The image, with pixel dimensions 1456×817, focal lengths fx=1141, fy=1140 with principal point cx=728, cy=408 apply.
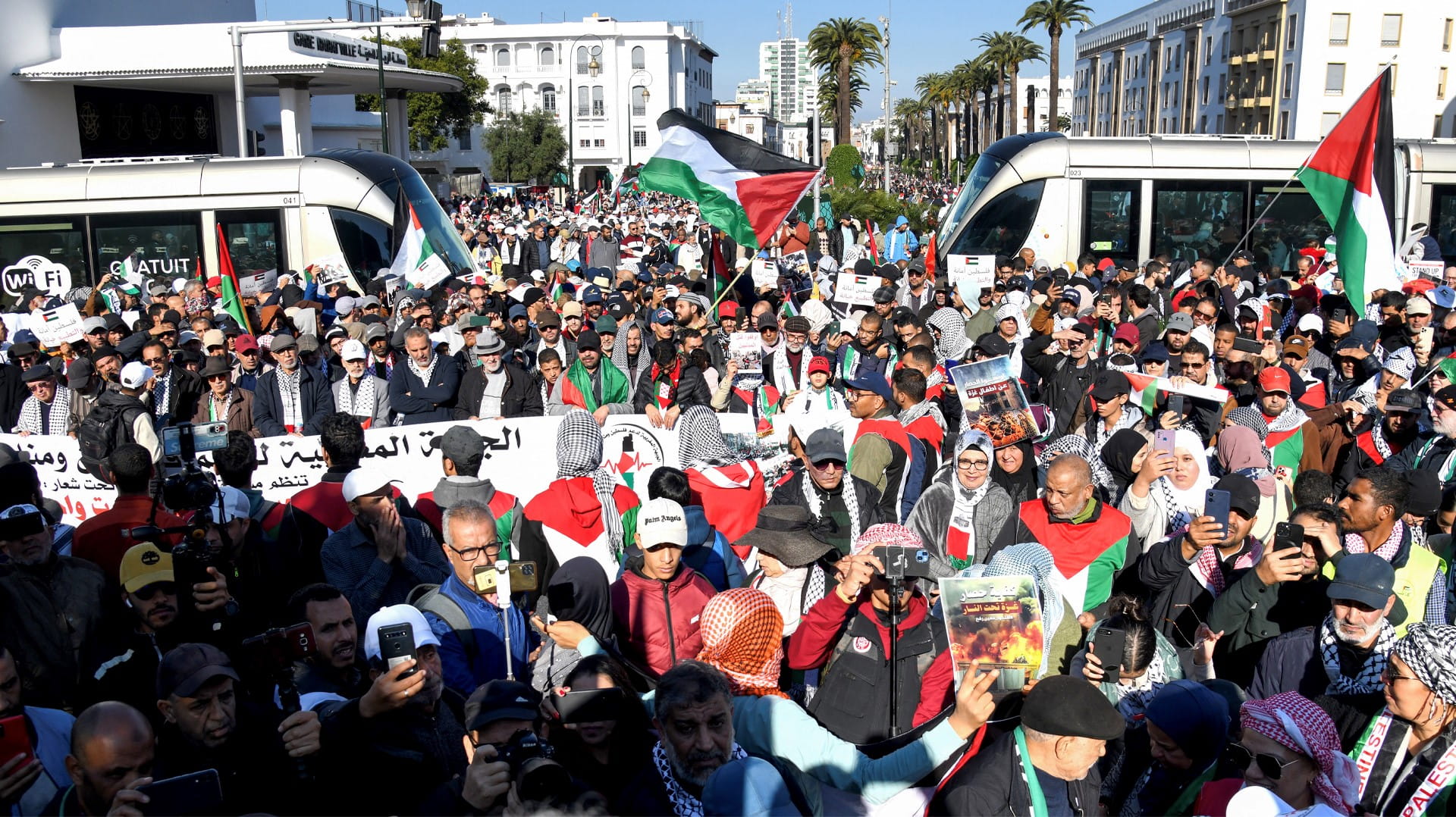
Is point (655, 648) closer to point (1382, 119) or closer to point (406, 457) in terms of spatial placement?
point (406, 457)

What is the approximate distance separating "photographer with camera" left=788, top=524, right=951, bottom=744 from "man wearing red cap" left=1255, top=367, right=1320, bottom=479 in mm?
3851

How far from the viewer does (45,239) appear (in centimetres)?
1666

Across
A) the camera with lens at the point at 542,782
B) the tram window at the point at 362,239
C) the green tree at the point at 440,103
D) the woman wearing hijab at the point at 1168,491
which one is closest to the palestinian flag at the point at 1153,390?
the woman wearing hijab at the point at 1168,491

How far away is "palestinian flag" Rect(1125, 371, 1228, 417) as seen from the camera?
22.8ft

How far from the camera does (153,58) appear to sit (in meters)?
31.1

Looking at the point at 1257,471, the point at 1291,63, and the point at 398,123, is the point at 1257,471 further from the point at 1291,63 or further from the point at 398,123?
the point at 1291,63

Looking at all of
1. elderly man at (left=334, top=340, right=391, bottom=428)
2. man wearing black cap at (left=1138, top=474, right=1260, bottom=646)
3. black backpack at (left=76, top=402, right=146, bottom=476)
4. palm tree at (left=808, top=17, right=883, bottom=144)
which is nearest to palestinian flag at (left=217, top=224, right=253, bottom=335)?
elderly man at (left=334, top=340, right=391, bottom=428)

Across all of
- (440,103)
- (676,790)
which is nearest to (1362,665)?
(676,790)

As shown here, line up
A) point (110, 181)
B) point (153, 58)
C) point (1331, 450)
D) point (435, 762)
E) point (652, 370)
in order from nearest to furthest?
point (435, 762) → point (1331, 450) → point (652, 370) → point (110, 181) → point (153, 58)

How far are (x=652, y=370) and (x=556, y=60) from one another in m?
102

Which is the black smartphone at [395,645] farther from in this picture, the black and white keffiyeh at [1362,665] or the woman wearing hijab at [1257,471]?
the woman wearing hijab at [1257,471]

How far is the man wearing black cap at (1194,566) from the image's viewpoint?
4.79m

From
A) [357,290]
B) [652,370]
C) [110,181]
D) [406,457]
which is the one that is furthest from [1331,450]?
[110,181]

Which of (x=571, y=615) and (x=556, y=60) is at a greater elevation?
(x=556, y=60)
